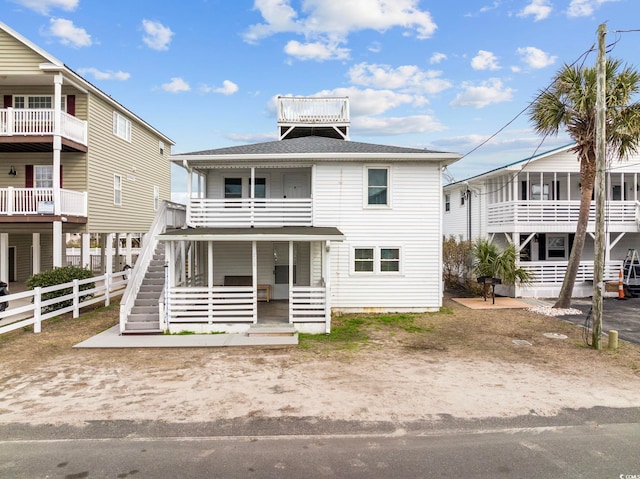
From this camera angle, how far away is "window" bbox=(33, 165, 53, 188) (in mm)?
18578

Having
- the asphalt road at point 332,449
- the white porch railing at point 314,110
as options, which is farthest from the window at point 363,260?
the white porch railing at point 314,110

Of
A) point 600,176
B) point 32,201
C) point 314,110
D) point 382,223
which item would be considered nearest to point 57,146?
point 32,201

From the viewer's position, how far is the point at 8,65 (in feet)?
54.7

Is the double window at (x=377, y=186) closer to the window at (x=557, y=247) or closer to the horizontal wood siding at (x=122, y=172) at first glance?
the window at (x=557, y=247)

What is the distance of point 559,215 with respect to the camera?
63.3 ft

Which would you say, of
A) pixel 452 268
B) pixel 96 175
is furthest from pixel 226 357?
pixel 452 268

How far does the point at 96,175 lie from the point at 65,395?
14.0m

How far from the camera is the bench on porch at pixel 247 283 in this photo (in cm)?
1573

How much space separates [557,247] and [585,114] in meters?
9.15

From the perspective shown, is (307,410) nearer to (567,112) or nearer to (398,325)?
(398,325)

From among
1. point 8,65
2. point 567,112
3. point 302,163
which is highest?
point 8,65

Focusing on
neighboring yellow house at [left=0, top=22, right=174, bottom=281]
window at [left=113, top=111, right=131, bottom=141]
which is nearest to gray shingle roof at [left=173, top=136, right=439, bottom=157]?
neighboring yellow house at [left=0, top=22, right=174, bottom=281]

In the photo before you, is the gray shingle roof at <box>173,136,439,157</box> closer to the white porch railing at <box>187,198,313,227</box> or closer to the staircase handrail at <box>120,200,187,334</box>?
the white porch railing at <box>187,198,313,227</box>

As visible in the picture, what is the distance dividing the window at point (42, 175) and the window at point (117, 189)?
279 centimetres
